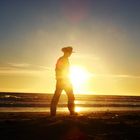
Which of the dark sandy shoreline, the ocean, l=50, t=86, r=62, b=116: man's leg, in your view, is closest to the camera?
the dark sandy shoreline

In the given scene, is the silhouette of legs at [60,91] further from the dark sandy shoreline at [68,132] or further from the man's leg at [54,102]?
the dark sandy shoreline at [68,132]

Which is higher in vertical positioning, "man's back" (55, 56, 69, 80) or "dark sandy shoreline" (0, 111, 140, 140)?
"man's back" (55, 56, 69, 80)

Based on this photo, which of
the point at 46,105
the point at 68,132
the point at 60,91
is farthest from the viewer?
the point at 46,105

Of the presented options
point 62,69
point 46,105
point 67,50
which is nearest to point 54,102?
point 62,69

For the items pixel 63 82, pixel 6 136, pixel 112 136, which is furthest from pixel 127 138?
pixel 63 82

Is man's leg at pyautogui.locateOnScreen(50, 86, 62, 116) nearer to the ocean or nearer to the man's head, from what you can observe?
the man's head

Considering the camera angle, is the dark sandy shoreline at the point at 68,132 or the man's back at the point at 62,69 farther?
the man's back at the point at 62,69

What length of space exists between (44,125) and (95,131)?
1519 mm

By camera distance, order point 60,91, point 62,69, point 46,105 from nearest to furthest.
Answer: point 62,69
point 60,91
point 46,105

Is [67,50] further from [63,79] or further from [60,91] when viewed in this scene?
[60,91]

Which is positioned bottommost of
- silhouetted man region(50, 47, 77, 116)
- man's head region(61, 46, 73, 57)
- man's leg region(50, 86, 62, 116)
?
man's leg region(50, 86, 62, 116)

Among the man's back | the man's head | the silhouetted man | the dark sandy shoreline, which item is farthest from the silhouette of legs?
the dark sandy shoreline

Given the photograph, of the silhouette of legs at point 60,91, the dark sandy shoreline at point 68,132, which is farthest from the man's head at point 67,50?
the dark sandy shoreline at point 68,132

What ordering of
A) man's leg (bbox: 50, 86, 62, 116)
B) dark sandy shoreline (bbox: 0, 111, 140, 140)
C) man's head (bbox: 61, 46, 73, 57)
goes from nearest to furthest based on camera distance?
1. dark sandy shoreline (bbox: 0, 111, 140, 140)
2. man's leg (bbox: 50, 86, 62, 116)
3. man's head (bbox: 61, 46, 73, 57)
